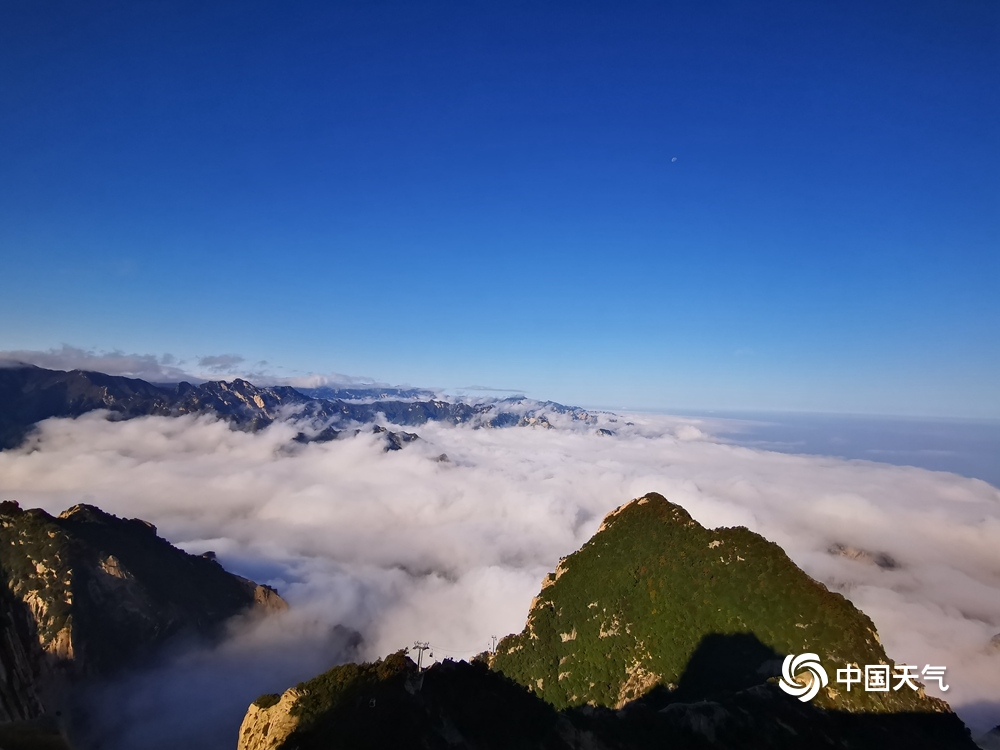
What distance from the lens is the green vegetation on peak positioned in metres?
54.2

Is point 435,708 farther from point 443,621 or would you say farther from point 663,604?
point 443,621

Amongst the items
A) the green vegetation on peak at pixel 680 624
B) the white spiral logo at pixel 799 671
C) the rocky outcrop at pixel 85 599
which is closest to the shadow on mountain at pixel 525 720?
the white spiral logo at pixel 799 671

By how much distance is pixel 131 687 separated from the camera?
95875 mm

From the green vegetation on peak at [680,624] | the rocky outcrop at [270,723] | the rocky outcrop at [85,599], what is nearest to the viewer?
the rocky outcrop at [270,723]

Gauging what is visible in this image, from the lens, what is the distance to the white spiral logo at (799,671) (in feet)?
155

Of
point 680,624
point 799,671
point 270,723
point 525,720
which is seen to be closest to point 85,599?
point 270,723

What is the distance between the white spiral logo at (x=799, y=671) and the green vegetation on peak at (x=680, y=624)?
3.40 ft

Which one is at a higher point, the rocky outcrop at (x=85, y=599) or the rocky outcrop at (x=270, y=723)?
the rocky outcrop at (x=270, y=723)

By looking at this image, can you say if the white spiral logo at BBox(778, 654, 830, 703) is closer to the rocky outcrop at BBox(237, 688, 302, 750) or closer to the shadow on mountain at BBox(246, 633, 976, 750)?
the shadow on mountain at BBox(246, 633, 976, 750)

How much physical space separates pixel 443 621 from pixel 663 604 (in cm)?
13396

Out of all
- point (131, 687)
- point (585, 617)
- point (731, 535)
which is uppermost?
point (731, 535)

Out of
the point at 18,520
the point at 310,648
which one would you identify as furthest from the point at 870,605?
the point at 18,520

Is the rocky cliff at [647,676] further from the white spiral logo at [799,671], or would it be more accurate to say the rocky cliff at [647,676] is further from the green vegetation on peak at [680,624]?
the white spiral logo at [799,671]

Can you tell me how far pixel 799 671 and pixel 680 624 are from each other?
14.6 m
